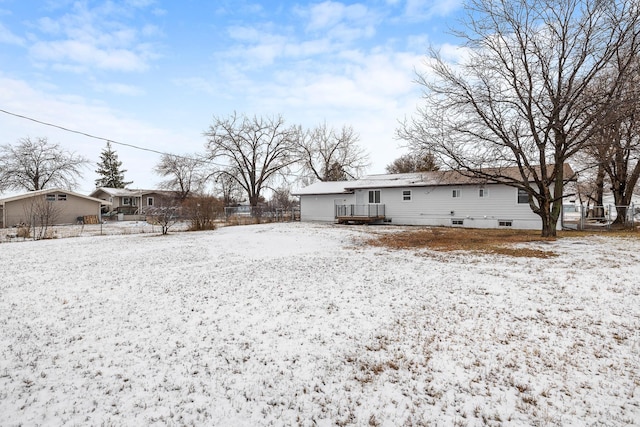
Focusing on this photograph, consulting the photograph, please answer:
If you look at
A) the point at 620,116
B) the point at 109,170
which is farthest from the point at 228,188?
the point at 620,116

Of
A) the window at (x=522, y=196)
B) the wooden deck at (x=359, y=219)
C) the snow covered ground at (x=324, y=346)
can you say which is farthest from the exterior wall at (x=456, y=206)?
the snow covered ground at (x=324, y=346)

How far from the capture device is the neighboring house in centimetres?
2664

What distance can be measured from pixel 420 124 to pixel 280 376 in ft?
44.9

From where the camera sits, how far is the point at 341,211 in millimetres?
25609

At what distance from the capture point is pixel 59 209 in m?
28.6

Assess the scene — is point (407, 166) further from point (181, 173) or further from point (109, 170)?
point (109, 170)

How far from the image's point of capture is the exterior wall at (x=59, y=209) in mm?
26891

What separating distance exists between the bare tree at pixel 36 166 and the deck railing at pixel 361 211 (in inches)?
1540

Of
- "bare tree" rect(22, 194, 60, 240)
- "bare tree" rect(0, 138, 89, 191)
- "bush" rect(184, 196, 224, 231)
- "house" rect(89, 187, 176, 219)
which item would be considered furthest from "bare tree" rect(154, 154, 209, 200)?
"bush" rect(184, 196, 224, 231)

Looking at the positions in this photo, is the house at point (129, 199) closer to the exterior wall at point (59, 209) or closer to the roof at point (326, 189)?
the exterior wall at point (59, 209)

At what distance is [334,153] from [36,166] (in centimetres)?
3764

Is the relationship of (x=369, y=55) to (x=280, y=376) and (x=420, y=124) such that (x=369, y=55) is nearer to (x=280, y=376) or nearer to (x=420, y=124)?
(x=420, y=124)

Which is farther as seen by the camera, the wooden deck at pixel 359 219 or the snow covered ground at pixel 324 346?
the wooden deck at pixel 359 219

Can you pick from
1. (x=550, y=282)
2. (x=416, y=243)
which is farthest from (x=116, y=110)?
(x=550, y=282)
